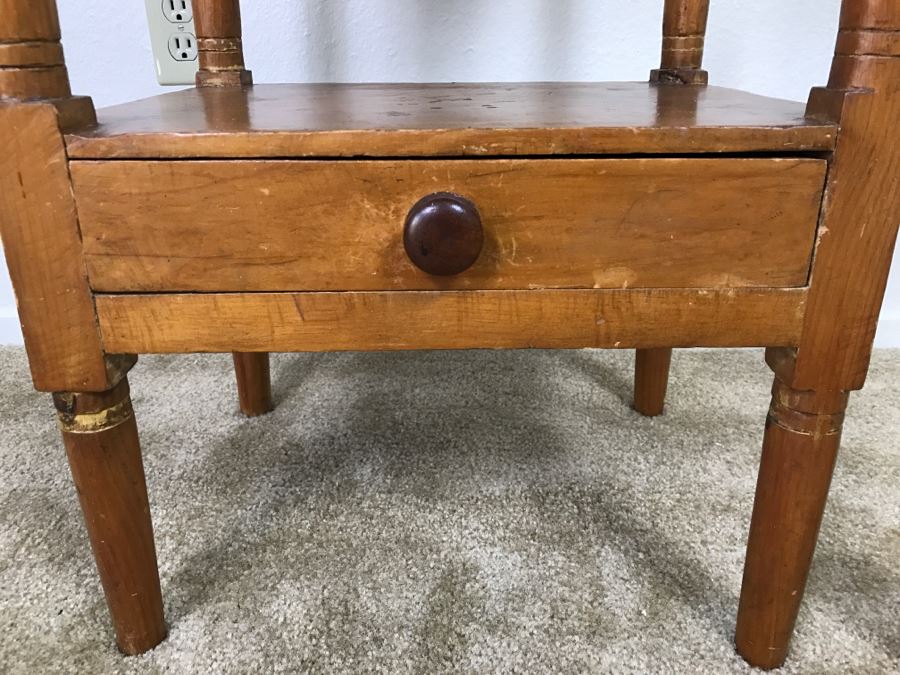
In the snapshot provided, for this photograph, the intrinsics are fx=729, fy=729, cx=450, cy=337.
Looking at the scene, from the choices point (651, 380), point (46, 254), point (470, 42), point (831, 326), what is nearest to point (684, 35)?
point (470, 42)

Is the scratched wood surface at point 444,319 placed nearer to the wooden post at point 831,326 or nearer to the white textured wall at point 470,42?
the wooden post at point 831,326

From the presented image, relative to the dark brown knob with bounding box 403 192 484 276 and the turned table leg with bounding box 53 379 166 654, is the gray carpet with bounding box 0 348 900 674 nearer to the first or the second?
the turned table leg with bounding box 53 379 166 654

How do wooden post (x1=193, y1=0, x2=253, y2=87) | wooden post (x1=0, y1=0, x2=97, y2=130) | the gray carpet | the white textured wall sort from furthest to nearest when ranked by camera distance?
the white textured wall, wooden post (x1=193, y1=0, x2=253, y2=87), the gray carpet, wooden post (x1=0, y1=0, x2=97, y2=130)

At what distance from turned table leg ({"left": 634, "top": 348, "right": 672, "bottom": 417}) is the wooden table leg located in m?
0.51

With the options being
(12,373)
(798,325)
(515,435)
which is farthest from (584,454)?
(12,373)

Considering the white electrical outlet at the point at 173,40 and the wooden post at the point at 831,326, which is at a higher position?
the white electrical outlet at the point at 173,40

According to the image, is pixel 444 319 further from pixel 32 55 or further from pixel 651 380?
pixel 651 380

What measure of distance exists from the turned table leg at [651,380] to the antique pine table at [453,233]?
414 mm

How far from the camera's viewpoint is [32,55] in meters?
0.45

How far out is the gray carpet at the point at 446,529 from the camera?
620 mm

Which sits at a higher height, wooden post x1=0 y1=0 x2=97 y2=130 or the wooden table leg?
wooden post x1=0 y1=0 x2=97 y2=130

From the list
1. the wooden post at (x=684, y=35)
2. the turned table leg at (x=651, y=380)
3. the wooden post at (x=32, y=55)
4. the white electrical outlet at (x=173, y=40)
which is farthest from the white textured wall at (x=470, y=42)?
the wooden post at (x=32, y=55)

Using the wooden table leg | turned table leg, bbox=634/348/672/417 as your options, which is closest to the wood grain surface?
the wooden table leg

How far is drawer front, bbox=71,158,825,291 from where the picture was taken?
47 cm
